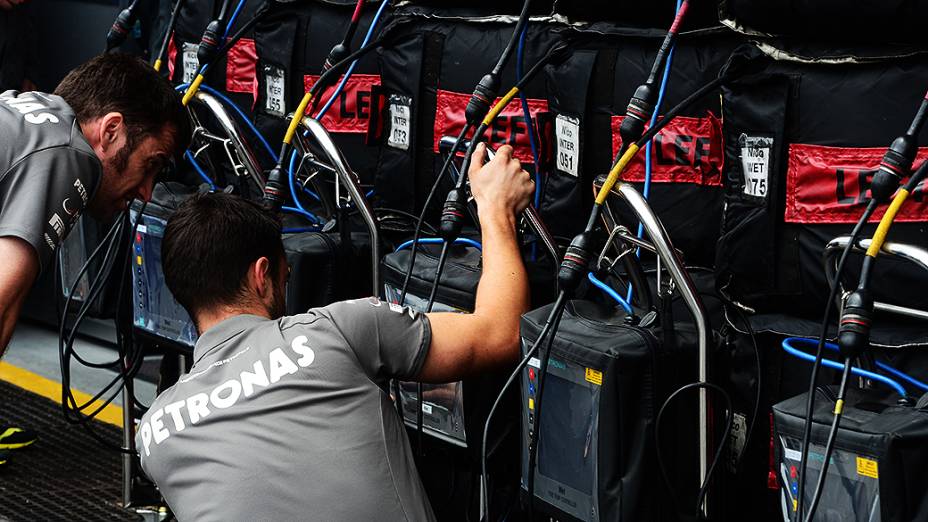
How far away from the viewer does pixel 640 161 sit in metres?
3.61

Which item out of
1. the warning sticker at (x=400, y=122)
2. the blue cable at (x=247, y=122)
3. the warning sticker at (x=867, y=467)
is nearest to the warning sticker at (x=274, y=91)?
the blue cable at (x=247, y=122)

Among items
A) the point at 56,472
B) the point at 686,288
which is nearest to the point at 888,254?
the point at 686,288

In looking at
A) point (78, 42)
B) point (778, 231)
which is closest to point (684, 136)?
point (778, 231)

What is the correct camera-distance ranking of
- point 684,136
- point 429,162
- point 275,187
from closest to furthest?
point 684,136, point 275,187, point 429,162

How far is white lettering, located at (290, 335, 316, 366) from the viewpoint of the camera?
2.67 metres

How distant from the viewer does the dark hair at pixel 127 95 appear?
10.8ft

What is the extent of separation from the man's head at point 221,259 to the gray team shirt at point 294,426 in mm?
97

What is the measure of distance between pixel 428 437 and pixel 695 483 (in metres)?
0.85

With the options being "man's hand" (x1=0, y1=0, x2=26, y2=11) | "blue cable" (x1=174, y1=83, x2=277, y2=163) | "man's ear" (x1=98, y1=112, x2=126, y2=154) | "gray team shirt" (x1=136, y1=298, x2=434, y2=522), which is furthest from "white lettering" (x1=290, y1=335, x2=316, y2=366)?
"man's hand" (x1=0, y1=0, x2=26, y2=11)

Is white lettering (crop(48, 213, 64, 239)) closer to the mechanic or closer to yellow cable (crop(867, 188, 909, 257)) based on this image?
the mechanic

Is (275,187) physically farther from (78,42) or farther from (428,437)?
(78,42)

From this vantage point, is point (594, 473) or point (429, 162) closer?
point (594, 473)

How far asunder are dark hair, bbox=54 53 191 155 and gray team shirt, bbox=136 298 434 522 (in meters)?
0.81

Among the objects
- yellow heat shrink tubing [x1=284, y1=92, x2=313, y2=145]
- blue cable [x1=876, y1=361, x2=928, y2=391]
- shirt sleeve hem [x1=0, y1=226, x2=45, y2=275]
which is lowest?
blue cable [x1=876, y1=361, x2=928, y2=391]
